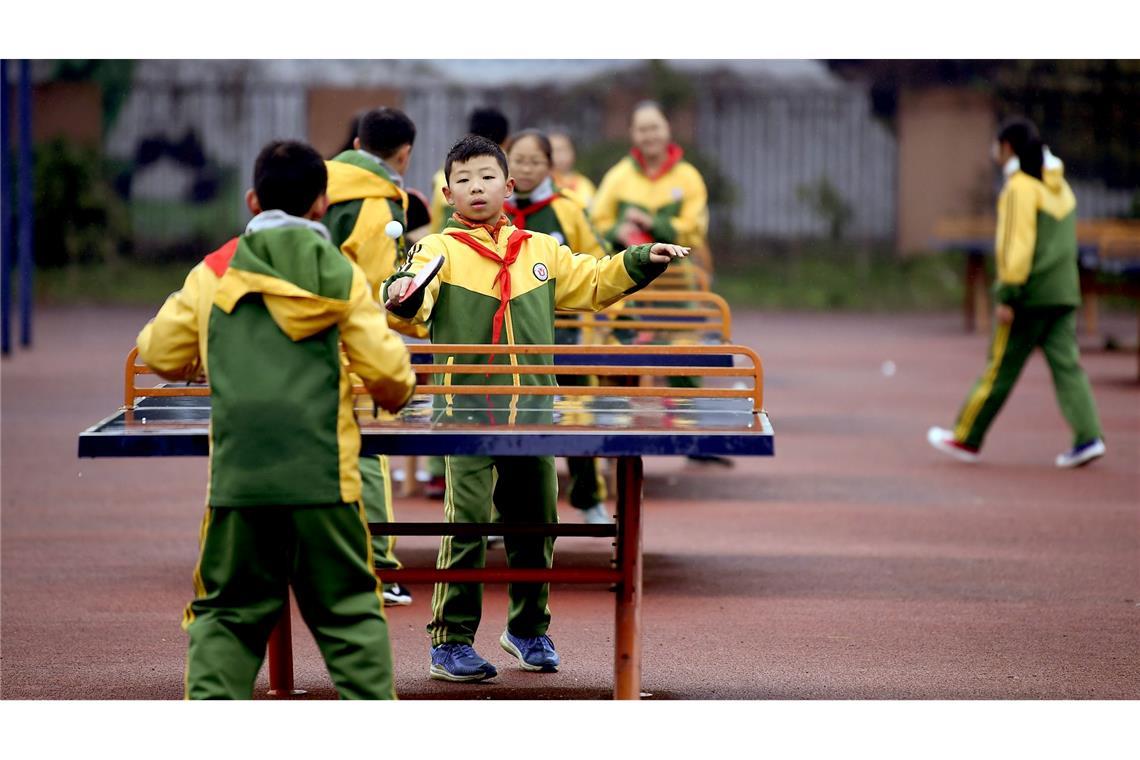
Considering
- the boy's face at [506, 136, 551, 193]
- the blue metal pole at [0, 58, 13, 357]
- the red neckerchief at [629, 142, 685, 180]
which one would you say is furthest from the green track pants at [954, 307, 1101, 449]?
the blue metal pole at [0, 58, 13, 357]

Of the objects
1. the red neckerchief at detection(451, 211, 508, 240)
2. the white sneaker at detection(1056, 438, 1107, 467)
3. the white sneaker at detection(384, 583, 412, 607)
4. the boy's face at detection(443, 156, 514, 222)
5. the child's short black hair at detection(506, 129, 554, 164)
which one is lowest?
the white sneaker at detection(384, 583, 412, 607)

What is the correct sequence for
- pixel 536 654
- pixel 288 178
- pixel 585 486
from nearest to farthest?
pixel 288 178 < pixel 536 654 < pixel 585 486

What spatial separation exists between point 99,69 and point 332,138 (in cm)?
362

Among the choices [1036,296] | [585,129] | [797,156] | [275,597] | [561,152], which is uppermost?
[585,129]

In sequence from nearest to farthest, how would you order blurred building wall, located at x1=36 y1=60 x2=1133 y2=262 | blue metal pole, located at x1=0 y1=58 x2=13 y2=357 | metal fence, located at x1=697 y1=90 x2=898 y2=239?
blue metal pole, located at x1=0 y1=58 x2=13 y2=357 < blurred building wall, located at x1=36 y1=60 x2=1133 y2=262 < metal fence, located at x1=697 y1=90 x2=898 y2=239

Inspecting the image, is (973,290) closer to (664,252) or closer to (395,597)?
(395,597)

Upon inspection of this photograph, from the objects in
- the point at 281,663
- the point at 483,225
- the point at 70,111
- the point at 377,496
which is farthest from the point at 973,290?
the point at 281,663

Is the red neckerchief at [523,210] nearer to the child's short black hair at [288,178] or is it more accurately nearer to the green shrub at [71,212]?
the child's short black hair at [288,178]

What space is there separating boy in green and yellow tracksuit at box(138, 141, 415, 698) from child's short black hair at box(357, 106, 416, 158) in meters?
2.78

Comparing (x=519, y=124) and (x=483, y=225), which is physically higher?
(x=519, y=124)

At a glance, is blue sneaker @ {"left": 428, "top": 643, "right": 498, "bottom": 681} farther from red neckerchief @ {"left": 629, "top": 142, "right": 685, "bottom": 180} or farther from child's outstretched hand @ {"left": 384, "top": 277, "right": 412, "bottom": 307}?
red neckerchief @ {"left": 629, "top": 142, "right": 685, "bottom": 180}

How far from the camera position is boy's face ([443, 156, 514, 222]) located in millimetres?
5988

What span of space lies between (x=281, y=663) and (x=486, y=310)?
1.34 meters

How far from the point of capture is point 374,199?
750 cm
